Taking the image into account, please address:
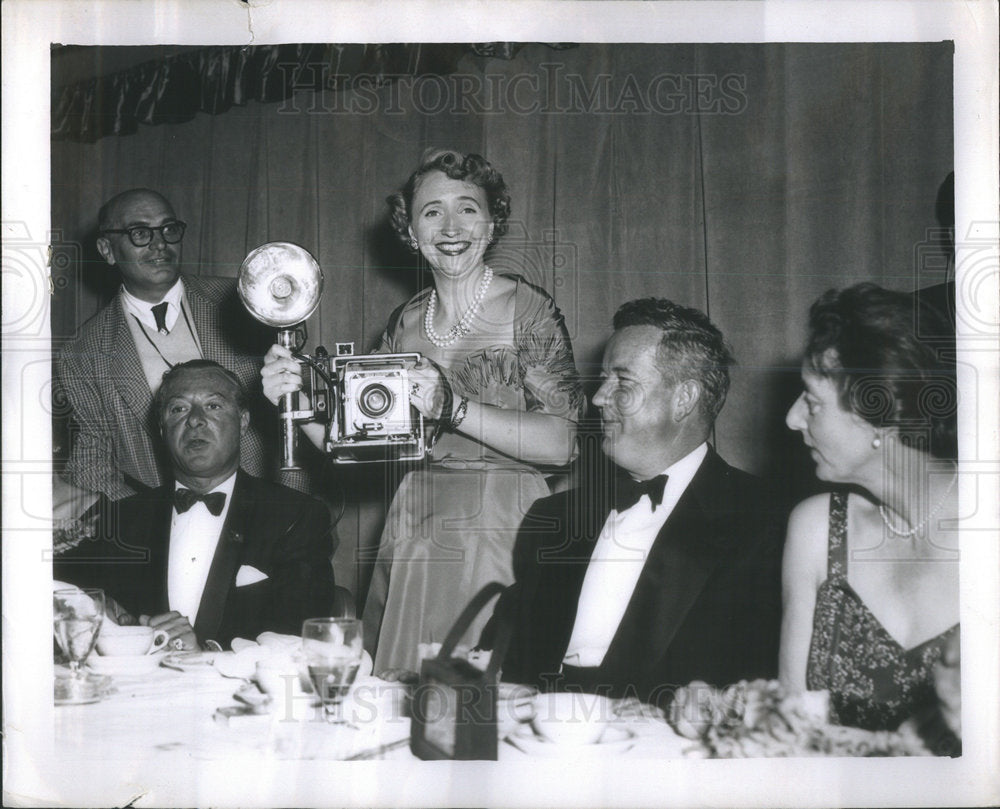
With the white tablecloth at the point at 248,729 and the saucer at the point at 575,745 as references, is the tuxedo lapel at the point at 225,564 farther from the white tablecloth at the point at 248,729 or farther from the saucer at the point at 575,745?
the saucer at the point at 575,745

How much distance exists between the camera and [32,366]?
261 centimetres

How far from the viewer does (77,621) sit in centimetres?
255

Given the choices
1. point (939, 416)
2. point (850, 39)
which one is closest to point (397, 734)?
point (939, 416)

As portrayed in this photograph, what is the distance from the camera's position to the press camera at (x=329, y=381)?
2533 mm

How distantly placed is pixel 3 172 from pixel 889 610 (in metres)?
2.76

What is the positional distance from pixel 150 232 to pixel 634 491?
1.54 metres

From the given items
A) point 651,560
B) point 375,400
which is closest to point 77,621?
point 375,400

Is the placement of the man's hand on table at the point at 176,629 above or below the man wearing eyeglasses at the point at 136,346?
below

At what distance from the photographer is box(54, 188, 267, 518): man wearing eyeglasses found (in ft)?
8.49

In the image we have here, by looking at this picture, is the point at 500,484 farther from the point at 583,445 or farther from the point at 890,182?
the point at 890,182

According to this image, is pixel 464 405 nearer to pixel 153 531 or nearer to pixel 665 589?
pixel 665 589

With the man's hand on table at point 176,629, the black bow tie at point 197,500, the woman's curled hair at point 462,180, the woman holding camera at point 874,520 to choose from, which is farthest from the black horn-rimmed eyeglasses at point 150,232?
the woman holding camera at point 874,520

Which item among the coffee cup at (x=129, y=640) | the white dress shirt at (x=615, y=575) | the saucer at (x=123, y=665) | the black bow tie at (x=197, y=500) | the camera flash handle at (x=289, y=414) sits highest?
the camera flash handle at (x=289, y=414)

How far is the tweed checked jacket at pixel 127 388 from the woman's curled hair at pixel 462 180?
51 cm
